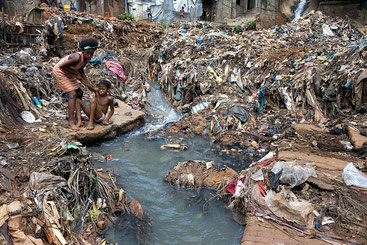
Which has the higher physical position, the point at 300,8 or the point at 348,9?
the point at 300,8

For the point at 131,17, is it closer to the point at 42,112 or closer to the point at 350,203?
the point at 42,112

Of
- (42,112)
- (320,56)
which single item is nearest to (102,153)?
(42,112)

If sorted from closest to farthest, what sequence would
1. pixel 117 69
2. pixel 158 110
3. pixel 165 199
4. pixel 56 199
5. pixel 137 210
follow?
pixel 56 199 → pixel 137 210 → pixel 165 199 → pixel 158 110 → pixel 117 69

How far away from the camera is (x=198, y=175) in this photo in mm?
4109

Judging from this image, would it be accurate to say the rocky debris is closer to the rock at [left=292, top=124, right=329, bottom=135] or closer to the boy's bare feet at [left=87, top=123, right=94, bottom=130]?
the boy's bare feet at [left=87, top=123, right=94, bottom=130]

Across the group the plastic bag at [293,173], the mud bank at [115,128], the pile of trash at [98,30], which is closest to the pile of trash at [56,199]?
the mud bank at [115,128]

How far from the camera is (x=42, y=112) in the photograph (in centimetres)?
544

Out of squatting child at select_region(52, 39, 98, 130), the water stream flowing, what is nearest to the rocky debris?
squatting child at select_region(52, 39, 98, 130)

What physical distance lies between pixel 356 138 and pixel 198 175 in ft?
9.11

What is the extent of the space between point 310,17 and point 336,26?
1.45 m

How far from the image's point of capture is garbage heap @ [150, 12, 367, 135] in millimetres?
6285

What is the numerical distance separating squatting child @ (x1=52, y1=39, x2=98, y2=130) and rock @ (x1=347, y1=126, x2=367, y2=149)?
14.5ft

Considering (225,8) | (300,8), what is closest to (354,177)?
(225,8)

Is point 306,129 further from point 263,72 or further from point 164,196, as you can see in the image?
point 164,196
